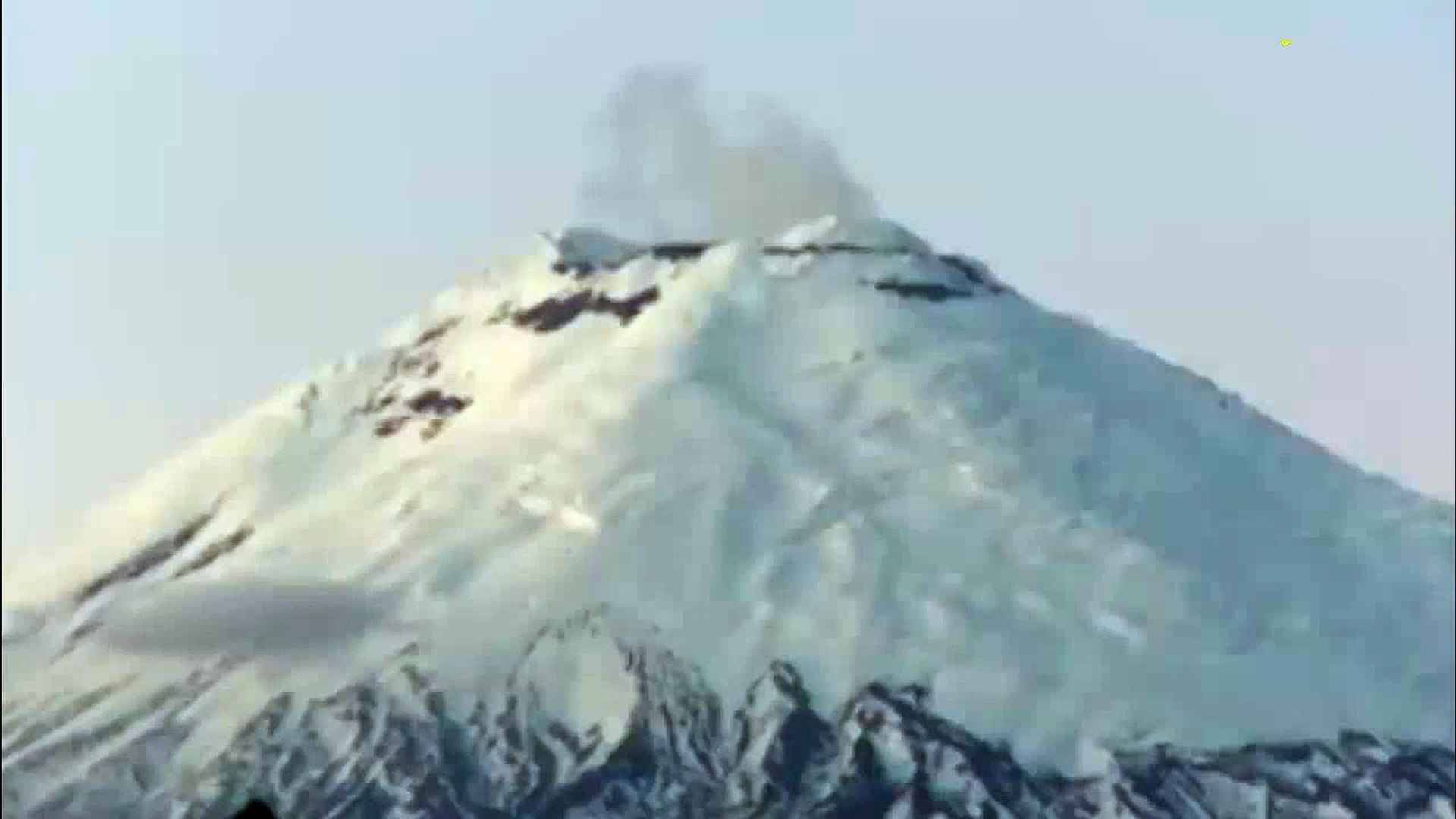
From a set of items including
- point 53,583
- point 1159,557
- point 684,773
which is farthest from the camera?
point 53,583

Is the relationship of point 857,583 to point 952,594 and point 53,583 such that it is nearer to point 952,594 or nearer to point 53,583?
point 952,594

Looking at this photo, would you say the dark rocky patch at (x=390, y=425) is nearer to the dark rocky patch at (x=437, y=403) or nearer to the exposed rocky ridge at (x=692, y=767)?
the dark rocky patch at (x=437, y=403)

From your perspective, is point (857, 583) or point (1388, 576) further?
point (1388, 576)

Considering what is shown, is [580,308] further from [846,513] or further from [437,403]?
[846,513]

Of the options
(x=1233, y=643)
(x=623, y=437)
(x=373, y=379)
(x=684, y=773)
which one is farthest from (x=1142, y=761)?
(x=373, y=379)

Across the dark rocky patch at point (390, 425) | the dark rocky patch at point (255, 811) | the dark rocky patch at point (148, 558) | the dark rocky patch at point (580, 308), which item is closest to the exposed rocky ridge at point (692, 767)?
the dark rocky patch at point (148, 558)

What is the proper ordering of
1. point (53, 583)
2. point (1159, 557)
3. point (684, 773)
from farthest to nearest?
1. point (53, 583)
2. point (1159, 557)
3. point (684, 773)
